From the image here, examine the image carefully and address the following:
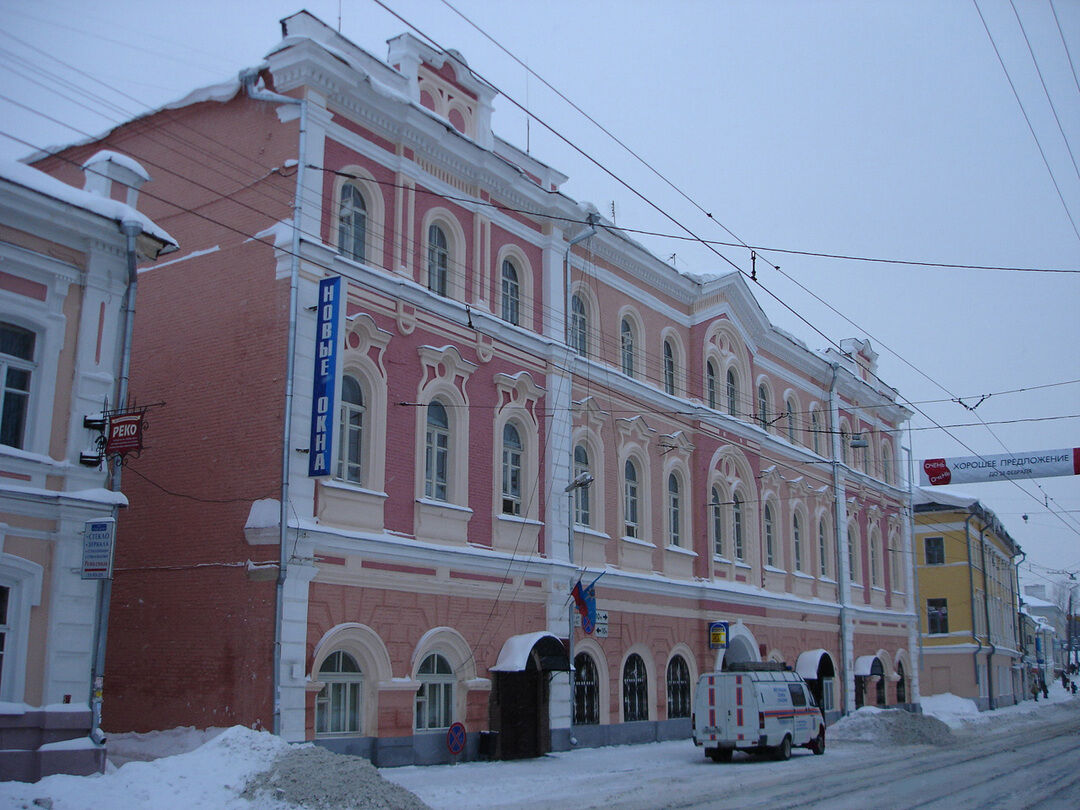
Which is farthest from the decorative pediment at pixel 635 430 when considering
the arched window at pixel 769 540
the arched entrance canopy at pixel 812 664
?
the arched entrance canopy at pixel 812 664

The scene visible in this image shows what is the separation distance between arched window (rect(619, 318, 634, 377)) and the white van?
26.3ft

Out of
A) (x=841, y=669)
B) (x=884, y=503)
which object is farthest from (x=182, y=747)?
(x=884, y=503)

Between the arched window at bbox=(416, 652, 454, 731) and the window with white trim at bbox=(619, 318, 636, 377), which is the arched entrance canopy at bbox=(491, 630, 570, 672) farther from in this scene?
the window with white trim at bbox=(619, 318, 636, 377)

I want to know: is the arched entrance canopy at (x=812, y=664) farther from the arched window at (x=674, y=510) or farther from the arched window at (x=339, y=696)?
the arched window at (x=339, y=696)

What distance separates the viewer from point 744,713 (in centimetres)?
2222

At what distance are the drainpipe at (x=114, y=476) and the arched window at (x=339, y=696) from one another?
363 cm

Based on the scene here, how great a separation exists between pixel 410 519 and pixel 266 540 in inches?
128

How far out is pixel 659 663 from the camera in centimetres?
2747

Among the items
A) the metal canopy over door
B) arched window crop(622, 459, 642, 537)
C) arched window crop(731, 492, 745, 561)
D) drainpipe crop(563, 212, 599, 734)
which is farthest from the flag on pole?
arched window crop(731, 492, 745, 561)

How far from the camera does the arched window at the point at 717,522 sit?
102 ft

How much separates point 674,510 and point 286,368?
14.2 meters

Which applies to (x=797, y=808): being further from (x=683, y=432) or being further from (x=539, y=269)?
(x=683, y=432)

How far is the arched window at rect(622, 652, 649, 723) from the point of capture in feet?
85.8

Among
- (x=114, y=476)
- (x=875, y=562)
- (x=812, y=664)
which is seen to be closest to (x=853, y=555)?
(x=875, y=562)
